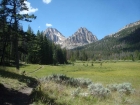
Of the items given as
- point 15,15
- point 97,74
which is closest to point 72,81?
point 15,15

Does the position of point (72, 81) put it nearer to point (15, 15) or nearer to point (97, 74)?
point (15, 15)

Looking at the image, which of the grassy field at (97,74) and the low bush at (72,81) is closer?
the low bush at (72,81)

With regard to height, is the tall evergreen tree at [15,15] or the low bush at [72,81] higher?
the tall evergreen tree at [15,15]

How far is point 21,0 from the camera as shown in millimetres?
28031

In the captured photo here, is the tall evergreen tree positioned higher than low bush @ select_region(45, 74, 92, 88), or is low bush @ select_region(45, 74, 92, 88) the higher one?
the tall evergreen tree

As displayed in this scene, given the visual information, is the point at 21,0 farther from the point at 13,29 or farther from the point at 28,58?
the point at 28,58

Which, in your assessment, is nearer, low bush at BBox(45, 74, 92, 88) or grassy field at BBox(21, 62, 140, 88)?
low bush at BBox(45, 74, 92, 88)

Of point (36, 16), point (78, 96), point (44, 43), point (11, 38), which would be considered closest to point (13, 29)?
point (11, 38)

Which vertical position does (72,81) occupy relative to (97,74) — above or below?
above

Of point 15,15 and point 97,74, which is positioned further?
point 97,74

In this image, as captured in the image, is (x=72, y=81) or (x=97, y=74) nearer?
(x=72, y=81)

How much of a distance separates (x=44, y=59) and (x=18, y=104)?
7809 centimetres

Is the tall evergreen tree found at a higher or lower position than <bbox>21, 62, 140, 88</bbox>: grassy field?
Answer: higher

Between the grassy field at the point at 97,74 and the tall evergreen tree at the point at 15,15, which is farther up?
the tall evergreen tree at the point at 15,15
